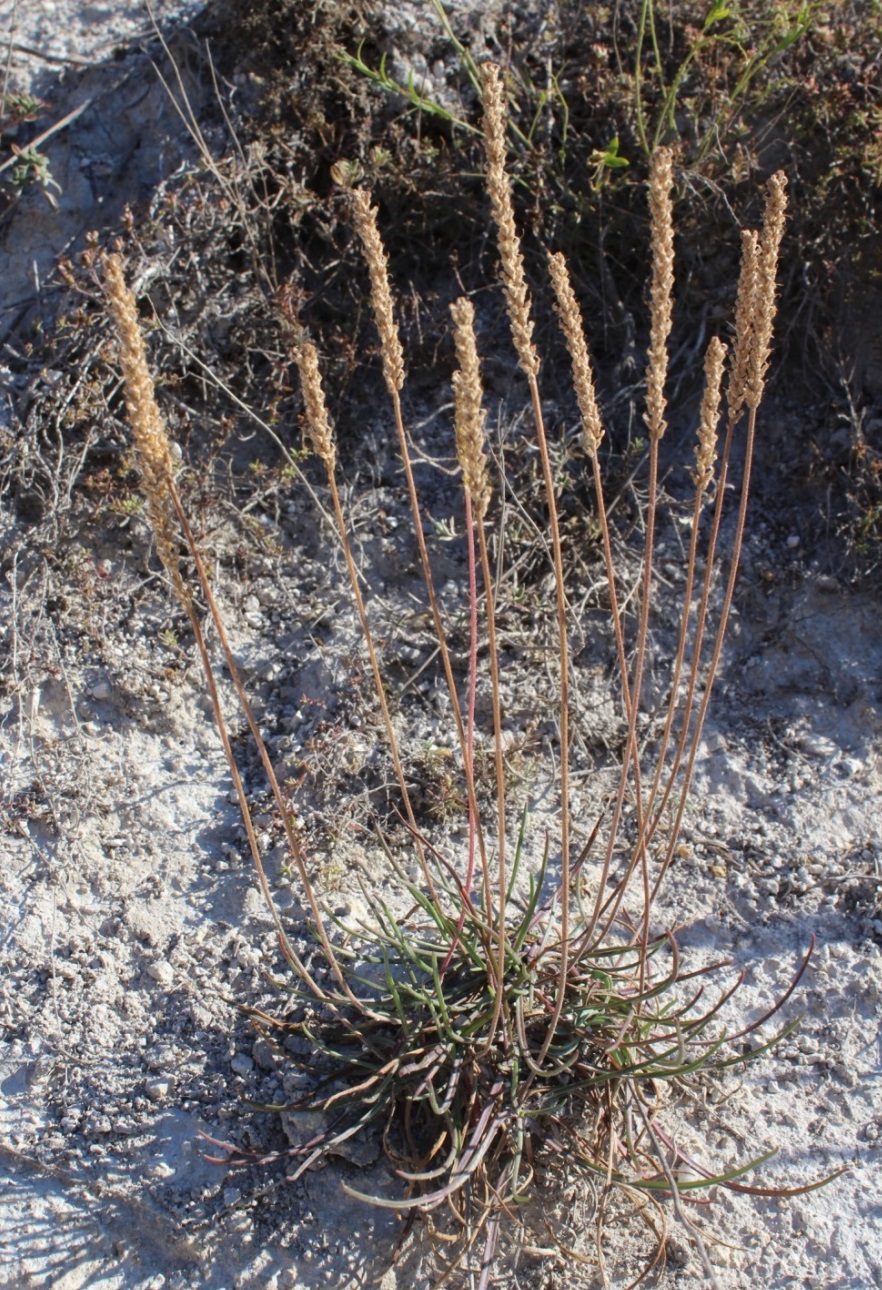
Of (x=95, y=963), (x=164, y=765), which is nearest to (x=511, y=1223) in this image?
(x=95, y=963)

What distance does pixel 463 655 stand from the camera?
3.88m

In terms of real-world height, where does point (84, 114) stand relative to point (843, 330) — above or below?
above

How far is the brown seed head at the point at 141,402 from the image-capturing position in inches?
71.3

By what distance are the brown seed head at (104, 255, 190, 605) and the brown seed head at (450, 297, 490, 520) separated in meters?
0.52

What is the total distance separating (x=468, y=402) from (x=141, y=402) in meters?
0.55

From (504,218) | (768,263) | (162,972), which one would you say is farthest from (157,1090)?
(768,263)

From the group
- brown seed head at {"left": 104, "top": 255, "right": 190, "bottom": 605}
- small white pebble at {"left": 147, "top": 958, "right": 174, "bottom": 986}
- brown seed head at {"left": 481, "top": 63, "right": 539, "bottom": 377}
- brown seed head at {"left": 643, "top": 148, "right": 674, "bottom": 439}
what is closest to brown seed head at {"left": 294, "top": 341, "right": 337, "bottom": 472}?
brown seed head at {"left": 104, "top": 255, "right": 190, "bottom": 605}

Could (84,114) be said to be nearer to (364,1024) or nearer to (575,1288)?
(364,1024)

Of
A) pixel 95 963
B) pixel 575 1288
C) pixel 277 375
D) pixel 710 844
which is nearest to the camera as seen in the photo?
pixel 575 1288

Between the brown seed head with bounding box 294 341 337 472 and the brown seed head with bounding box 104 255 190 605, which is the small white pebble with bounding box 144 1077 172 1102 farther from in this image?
the brown seed head with bounding box 294 341 337 472

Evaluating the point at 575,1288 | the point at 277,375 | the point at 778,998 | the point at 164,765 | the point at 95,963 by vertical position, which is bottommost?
the point at 575,1288

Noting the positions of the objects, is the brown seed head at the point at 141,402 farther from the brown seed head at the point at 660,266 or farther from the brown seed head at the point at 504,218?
the brown seed head at the point at 660,266

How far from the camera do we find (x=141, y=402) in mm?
1846

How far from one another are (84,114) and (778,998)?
4.27 metres
